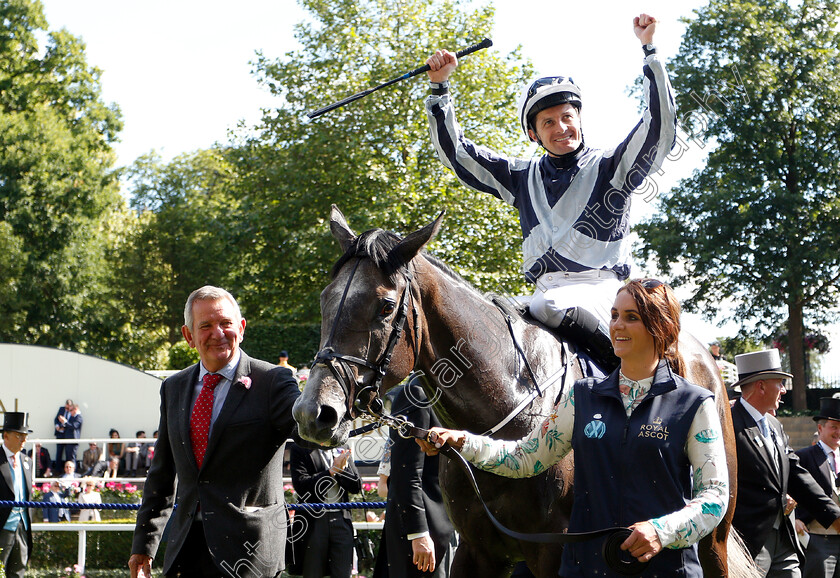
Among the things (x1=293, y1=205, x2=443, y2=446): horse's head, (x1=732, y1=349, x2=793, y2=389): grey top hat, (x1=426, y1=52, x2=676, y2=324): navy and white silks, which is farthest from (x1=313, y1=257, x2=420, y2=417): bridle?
(x1=732, y1=349, x2=793, y2=389): grey top hat

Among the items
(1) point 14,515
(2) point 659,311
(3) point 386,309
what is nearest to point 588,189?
(3) point 386,309

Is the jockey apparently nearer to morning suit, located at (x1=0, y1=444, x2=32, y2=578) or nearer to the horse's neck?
the horse's neck

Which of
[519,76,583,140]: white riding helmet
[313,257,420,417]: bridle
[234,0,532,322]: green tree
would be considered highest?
[234,0,532,322]: green tree

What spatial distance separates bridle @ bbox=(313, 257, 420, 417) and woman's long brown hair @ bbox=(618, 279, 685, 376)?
90 cm

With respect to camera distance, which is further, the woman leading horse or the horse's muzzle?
the horse's muzzle

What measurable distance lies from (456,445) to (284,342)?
2776cm

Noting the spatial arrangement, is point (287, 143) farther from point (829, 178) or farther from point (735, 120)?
point (829, 178)

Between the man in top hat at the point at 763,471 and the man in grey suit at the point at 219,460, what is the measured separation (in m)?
3.42

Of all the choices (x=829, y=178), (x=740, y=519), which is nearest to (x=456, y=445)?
(x=740, y=519)

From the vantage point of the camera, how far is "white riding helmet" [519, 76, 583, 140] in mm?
4230

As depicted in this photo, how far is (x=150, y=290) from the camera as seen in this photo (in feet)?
126

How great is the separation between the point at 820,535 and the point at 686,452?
18.5 feet

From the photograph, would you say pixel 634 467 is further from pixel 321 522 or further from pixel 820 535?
pixel 820 535

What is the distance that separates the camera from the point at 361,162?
24875 millimetres
